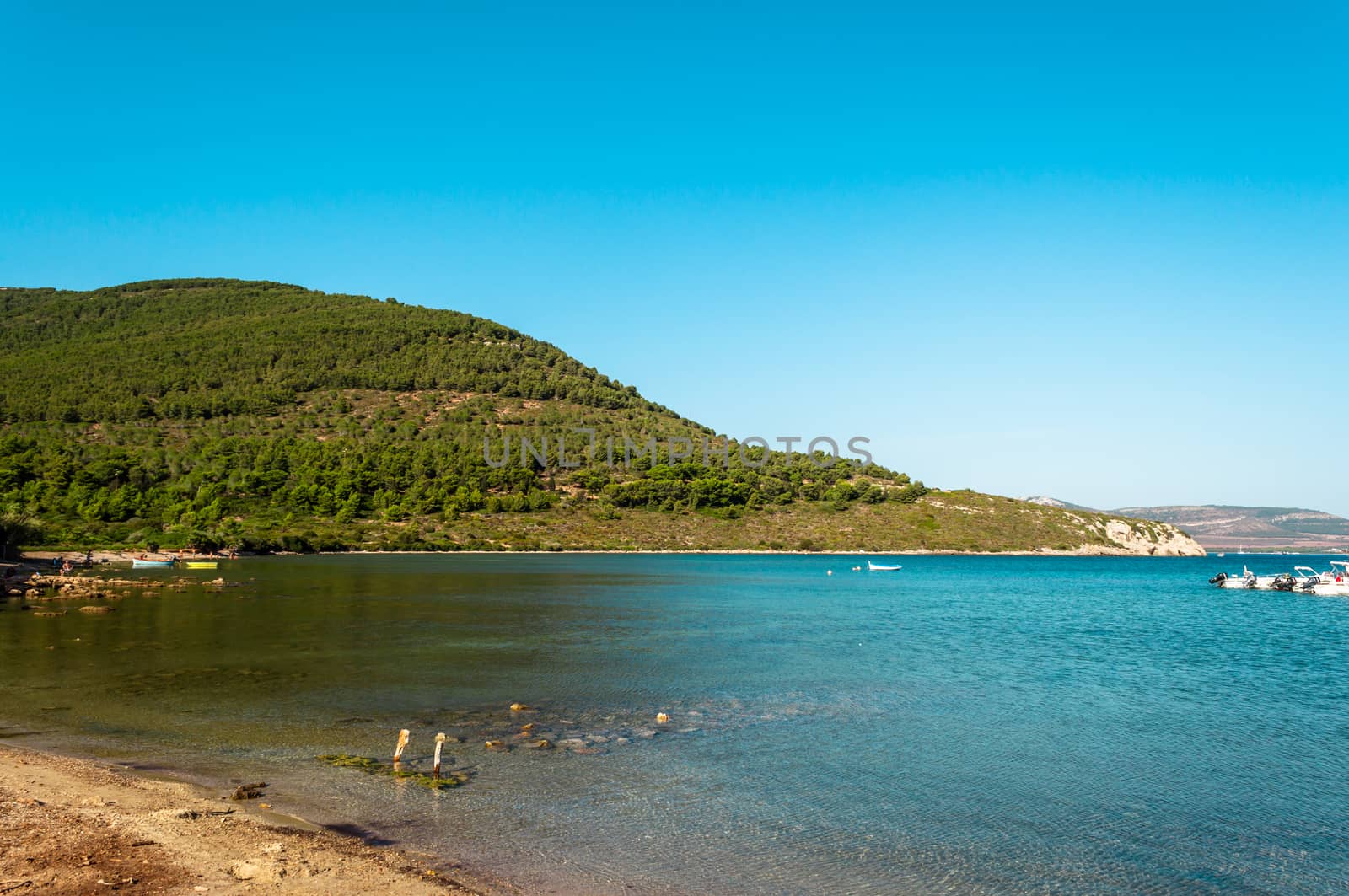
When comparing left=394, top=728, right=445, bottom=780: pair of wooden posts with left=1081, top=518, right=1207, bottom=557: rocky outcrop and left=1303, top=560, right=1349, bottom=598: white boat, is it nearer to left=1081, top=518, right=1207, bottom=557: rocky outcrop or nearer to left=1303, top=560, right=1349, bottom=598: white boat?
left=1303, top=560, right=1349, bottom=598: white boat

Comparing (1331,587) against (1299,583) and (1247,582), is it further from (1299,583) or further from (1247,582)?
(1247,582)

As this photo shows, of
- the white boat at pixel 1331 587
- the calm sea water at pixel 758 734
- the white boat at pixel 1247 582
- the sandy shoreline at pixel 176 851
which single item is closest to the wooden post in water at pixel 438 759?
the calm sea water at pixel 758 734

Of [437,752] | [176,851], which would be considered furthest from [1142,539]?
[176,851]

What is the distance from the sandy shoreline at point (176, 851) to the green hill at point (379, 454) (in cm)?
6955

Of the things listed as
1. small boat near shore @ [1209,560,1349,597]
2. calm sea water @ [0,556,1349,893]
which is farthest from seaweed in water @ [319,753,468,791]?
small boat near shore @ [1209,560,1349,597]

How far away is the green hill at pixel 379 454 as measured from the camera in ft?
316

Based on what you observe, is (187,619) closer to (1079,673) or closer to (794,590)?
(1079,673)

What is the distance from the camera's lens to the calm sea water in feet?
37.2

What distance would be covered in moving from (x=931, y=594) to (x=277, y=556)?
62.5 metres

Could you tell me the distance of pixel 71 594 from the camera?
41.9 m

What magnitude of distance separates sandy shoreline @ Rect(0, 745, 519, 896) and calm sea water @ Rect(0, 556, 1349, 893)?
0.77 m

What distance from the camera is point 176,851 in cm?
997

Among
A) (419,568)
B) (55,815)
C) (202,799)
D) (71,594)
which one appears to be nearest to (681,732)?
(202,799)

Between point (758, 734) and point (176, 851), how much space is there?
10885mm
